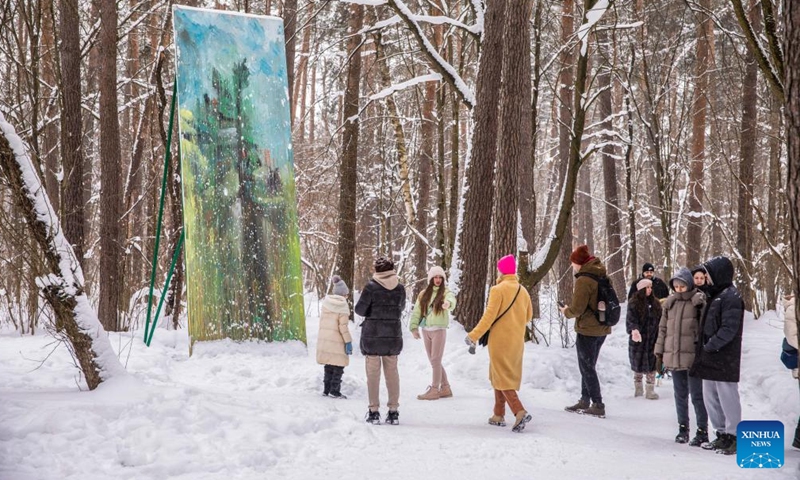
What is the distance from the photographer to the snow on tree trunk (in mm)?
Answer: 5242

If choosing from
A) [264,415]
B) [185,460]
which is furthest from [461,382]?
[185,460]

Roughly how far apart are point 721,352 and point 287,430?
148 inches

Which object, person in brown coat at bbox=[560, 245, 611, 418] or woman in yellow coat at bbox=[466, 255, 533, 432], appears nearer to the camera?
woman in yellow coat at bbox=[466, 255, 533, 432]

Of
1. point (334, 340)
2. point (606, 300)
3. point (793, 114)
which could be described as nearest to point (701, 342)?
point (606, 300)

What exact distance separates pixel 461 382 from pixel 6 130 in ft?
19.3

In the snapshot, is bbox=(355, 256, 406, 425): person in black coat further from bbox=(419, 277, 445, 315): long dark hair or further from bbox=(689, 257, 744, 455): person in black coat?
bbox=(689, 257, 744, 455): person in black coat

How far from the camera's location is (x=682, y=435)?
6.18m

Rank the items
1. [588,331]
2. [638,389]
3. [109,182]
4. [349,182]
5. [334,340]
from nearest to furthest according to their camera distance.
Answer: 1. [334,340]
2. [588,331]
3. [638,389]
4. [109,182]
5. [349,182]

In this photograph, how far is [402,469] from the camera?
478 centimetres

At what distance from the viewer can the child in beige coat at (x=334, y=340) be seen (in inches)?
278

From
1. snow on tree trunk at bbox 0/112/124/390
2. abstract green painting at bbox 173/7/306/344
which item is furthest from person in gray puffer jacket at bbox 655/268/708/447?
snow on tree trunk at bbox 0/112/124/390

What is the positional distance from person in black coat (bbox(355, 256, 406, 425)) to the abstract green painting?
2.78 metres

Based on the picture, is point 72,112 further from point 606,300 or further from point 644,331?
point 644,331

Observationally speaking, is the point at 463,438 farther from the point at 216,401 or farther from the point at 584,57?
the point at 584,57
